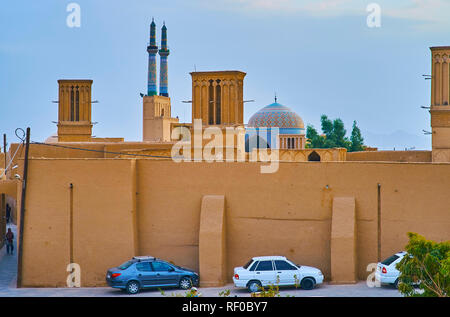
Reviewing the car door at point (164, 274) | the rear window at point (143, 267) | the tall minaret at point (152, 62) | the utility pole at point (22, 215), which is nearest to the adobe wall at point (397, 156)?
the car door at point (164, 274)

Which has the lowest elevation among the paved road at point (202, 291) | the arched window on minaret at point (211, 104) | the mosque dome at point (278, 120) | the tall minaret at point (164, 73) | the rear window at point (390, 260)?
the paved road at point (202, 291)

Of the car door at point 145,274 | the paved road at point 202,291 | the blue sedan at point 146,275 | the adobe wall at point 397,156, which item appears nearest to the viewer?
the paved road at point 202,291

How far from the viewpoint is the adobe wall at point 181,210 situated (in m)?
18.1

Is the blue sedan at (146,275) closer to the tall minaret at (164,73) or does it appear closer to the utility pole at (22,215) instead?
the utility pole at (22,215)

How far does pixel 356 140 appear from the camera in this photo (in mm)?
63938

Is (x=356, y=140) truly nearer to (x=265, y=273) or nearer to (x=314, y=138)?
(x=314, y=138)

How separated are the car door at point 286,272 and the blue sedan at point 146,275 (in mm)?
2108

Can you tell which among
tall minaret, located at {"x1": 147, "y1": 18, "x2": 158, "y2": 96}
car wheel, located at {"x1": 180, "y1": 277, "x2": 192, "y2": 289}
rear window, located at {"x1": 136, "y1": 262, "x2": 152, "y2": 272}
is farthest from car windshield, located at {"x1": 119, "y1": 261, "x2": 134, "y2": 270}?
tall minaret, located at {"x1": 147, "y1": 18, "x2": 158, "y2": 96}

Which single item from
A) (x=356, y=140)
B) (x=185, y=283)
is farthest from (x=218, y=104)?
(x=356, y=140)

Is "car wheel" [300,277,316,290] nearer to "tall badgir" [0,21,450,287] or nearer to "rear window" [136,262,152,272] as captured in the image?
"tall badgir" [0,21,450,287]

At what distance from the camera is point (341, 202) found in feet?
59.1

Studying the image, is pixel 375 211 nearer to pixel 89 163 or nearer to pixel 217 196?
pixel 217 196
